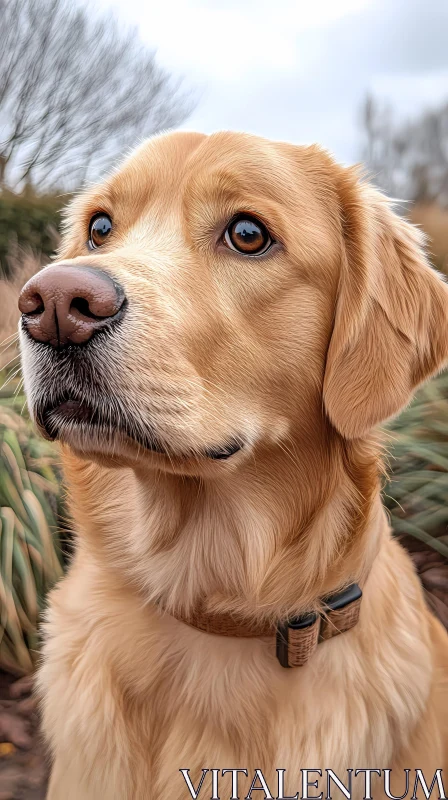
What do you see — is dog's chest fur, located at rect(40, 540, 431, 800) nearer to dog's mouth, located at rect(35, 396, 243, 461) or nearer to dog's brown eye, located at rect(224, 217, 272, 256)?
dog's mouth, located at rect(35, 396, 243, 461)

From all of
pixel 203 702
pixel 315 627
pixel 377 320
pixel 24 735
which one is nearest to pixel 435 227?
pixel 377 320

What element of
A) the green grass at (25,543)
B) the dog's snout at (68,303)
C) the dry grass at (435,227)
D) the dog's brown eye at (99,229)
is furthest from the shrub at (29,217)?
the dog's snout at (68,303)

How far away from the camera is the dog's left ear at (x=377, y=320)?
6.68 ft

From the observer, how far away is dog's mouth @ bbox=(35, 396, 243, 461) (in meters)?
1.68

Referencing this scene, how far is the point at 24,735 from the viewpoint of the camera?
120 inches

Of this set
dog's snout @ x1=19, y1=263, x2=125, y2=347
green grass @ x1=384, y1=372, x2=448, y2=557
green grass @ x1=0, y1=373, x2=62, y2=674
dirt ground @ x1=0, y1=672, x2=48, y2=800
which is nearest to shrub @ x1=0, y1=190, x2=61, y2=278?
green grass @ x1=0, y1=373, x2=62, y2=674

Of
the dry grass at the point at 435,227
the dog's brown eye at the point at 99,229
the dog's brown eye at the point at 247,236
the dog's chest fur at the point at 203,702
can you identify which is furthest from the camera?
the dry grass at the point at 435,227

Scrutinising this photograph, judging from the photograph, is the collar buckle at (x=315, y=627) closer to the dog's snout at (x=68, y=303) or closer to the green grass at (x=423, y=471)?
the dog's snout at (x=68, y=303)

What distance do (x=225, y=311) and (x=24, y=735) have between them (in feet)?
7.31

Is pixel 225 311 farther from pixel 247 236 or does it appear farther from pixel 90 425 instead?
pixel 90 425

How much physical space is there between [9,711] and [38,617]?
42 cm

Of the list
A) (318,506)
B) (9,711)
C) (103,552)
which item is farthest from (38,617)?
(318,506)

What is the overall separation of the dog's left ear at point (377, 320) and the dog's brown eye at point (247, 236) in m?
0.31

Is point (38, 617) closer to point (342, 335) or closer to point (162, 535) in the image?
point (162, 535)
